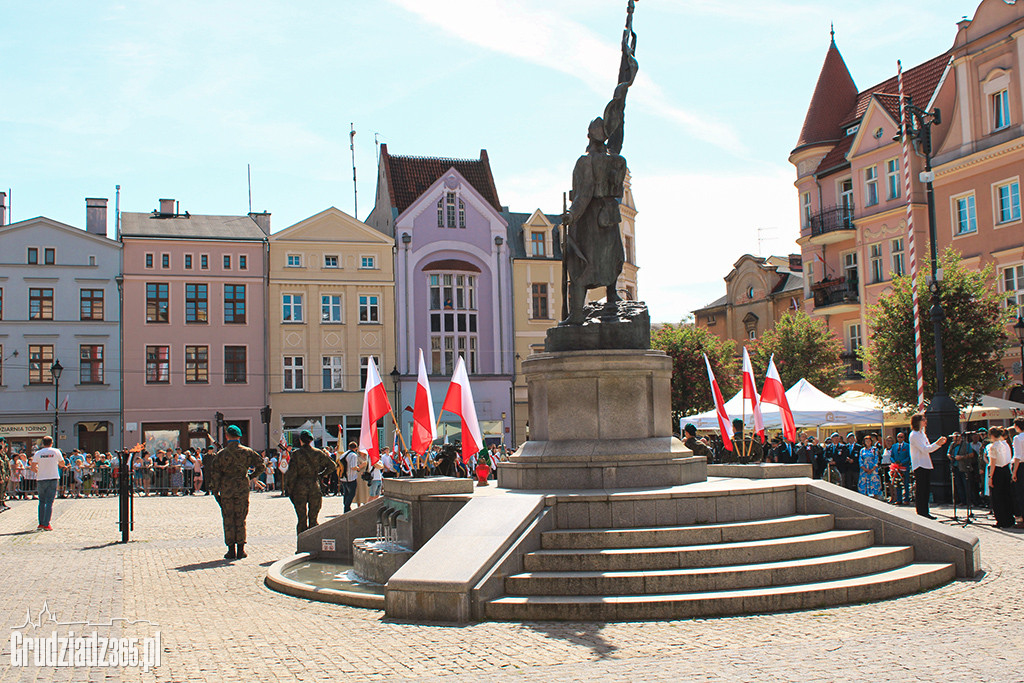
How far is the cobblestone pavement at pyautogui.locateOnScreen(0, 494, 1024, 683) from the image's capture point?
672cm

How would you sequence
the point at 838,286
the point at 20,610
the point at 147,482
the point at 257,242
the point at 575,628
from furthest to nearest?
the point at 257,242 → the point at 838,286 → the point at 147,482 → the point at 20,610 → the point at 575,628

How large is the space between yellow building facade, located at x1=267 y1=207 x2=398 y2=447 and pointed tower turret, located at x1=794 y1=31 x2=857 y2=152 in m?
21.0

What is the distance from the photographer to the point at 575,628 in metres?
8.10

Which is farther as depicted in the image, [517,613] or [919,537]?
[919,537]

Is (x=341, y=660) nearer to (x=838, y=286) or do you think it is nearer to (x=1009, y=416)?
(x=1009, y=416)

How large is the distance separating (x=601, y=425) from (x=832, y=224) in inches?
1355

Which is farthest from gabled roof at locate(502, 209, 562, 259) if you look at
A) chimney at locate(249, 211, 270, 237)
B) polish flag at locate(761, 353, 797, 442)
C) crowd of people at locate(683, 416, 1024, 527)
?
polish flag at locate(761, 353, 797, 442)

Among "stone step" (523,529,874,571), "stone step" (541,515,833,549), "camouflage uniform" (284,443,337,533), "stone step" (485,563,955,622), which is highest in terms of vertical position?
"camouflage uniform" (284,443,337,533)

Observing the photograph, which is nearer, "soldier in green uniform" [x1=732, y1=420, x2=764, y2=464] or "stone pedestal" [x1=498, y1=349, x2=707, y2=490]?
"stone pedestal" [x1=498, y1=349, x2=707, y2=490]

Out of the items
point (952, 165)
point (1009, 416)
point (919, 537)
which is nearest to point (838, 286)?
point (952, 165)

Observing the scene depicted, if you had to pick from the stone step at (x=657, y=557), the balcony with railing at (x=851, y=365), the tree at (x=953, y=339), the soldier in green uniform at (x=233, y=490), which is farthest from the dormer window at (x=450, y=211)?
the stone step at (x=657, y=557)

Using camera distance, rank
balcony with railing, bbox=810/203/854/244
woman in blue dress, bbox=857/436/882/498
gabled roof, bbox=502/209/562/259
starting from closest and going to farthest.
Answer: woman in blue dress, bbox=857/436/882/498 → balcony with railing, bbox=810/203/854/244 → gabled roof, bbox=502/209/562/259

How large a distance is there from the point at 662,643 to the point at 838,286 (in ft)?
125

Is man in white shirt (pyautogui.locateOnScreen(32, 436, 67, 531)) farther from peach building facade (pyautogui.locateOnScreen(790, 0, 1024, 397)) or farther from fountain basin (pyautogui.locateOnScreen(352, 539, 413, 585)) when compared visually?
peach building facade (pyautogui.locateOnScreen(790, 0, 1024, 397))
